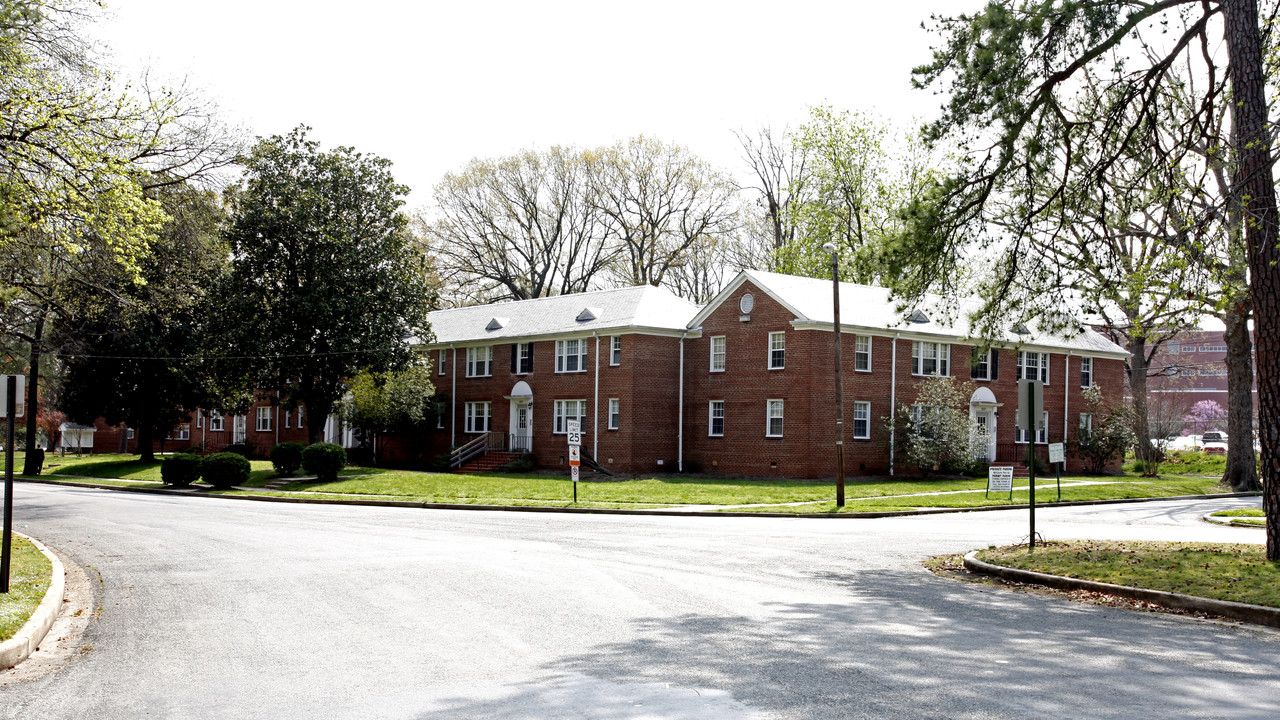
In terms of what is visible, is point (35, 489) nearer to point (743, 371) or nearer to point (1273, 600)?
point (743, 371)

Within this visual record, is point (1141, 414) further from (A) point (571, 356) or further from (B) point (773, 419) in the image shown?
(A) point (571, 356)

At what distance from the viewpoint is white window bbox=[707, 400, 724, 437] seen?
4169 centimetres

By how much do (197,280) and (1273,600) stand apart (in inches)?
1346

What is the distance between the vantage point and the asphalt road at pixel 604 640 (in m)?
7.17

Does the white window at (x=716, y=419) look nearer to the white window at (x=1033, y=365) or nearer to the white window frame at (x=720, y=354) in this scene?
the white window frame at (x=720, y=354)

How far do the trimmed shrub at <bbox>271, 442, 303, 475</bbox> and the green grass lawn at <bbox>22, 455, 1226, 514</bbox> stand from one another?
600 millimetres

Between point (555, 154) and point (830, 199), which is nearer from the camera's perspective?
point (830, 199)

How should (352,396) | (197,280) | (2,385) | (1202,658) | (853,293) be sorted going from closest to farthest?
(1202,658), (2,385), (197,280), (853,293), (352,396)

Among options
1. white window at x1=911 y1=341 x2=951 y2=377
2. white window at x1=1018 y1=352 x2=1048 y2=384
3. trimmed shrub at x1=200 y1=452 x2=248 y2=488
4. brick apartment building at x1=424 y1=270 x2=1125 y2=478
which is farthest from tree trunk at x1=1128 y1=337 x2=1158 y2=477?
trimmed shrub at x1=200 y1=452 x2=248 y2=488

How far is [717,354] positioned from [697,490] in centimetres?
947

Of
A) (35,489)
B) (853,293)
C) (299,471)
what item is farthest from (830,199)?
(35,489)

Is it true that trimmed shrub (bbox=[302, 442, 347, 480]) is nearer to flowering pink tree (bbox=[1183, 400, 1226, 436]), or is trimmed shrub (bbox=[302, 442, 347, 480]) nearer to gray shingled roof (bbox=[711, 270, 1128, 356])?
gray shingled roof (bbox=[711, 270, 1128, 356])

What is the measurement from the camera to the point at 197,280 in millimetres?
36844

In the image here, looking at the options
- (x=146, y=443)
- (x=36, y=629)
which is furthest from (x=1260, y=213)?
(x=146, y=443)
